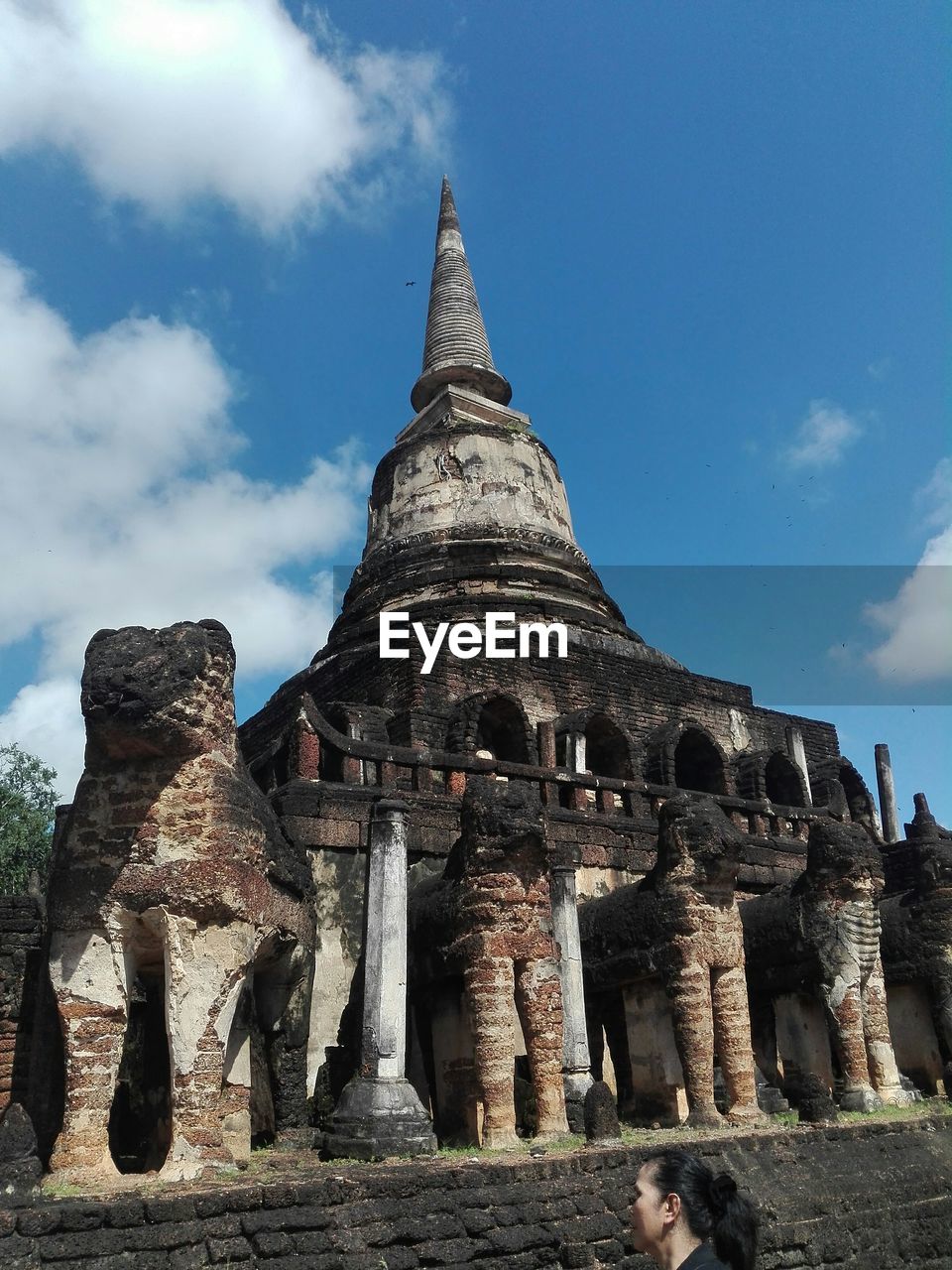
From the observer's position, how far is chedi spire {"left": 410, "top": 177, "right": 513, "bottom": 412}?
1142 inches

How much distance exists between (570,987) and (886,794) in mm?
12919

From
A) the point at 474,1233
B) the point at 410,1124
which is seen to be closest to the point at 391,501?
the point at 410,1124

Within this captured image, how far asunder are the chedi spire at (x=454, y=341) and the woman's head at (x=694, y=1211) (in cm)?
2651

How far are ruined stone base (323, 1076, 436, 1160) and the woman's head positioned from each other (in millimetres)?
5160

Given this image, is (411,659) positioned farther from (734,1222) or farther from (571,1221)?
(734,1222)

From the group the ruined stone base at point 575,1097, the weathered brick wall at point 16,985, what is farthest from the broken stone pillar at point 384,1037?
the weathered brick wall at point 16,985

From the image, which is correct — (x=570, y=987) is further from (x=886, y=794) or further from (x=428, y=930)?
(x=886, y=794)

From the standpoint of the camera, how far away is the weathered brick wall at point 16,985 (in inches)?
349

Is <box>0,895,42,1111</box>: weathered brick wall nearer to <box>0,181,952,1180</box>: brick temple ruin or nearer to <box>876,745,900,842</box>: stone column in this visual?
<box>0,181,952,1180</box>: brick temple ruin

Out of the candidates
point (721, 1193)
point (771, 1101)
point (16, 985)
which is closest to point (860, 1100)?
point (771, 1101)

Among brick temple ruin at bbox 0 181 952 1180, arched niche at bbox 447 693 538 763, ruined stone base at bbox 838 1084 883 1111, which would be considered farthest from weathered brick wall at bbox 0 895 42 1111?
ruined stone base at bbox 838 1084 883 1111

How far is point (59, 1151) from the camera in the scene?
6.86 metres

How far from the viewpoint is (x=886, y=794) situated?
2153 cm

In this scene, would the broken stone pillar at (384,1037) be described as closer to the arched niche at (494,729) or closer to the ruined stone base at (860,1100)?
the ruined stone base at (860,1100)
